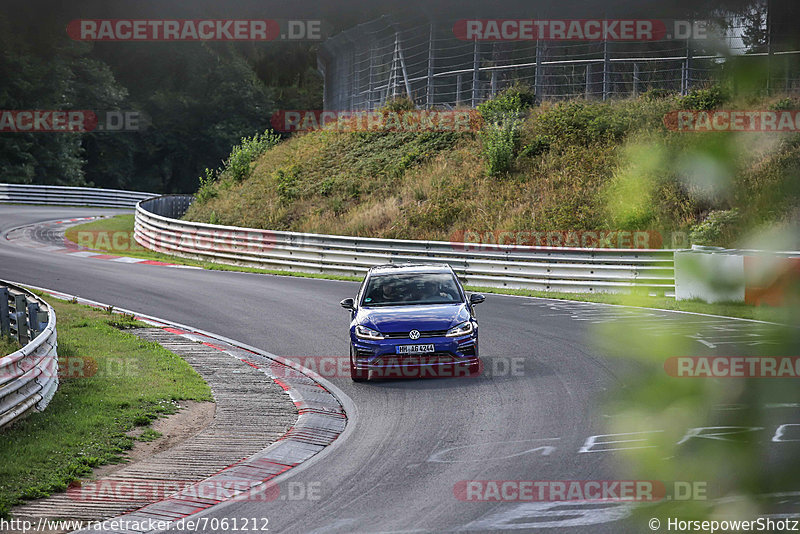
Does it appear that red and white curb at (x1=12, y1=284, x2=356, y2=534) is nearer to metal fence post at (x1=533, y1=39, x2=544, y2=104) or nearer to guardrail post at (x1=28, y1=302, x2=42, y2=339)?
guardrail post at (x1=28, y1=302, x2=42, y2=339)

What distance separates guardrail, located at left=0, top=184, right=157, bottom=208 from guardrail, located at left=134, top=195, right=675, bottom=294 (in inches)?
793

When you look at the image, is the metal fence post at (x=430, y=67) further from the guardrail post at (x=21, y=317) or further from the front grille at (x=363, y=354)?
the front grille at (x=363, y=354)

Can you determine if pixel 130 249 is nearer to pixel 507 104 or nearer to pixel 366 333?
pixel 507 104

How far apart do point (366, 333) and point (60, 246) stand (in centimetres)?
2345

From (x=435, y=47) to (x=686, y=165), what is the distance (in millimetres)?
34689

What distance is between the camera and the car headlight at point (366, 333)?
12930 mm

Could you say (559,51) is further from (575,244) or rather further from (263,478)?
(263,478)

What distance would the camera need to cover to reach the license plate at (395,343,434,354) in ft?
42.1

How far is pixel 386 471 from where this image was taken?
8.45 m

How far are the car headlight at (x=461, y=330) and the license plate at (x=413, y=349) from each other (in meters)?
0.32

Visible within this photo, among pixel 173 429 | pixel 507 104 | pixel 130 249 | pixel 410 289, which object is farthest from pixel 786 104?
pixel 130 249

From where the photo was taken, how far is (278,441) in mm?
9953

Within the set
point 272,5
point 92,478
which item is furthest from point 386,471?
point 272,5

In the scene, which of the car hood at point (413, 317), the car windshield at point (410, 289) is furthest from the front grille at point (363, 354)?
the car windshield at point (410, 289)
